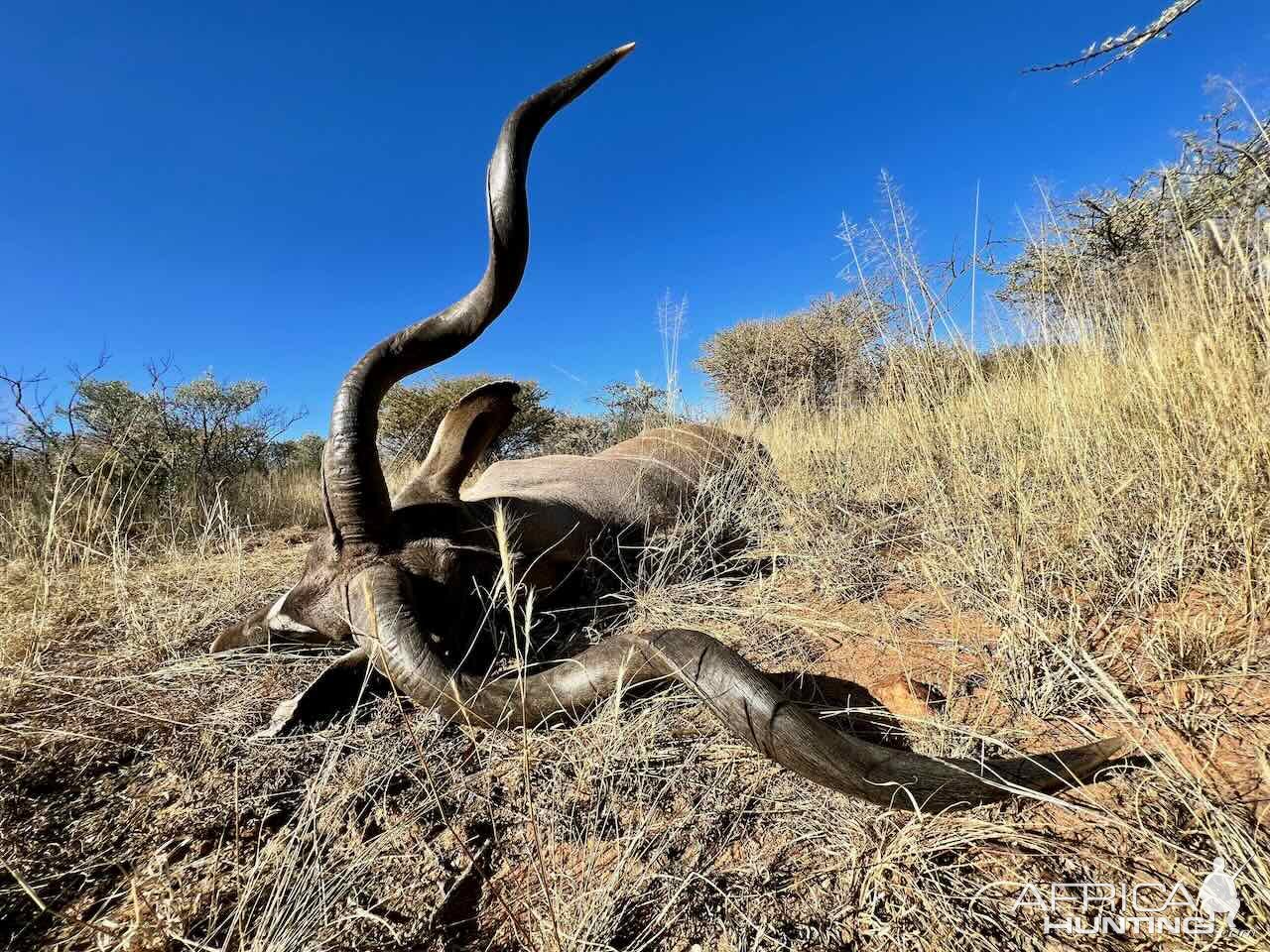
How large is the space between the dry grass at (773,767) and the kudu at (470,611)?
0.35 ft

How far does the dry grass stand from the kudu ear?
80cm

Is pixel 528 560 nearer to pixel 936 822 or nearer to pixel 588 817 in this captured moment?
pixel 588 817

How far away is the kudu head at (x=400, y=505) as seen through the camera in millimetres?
1603

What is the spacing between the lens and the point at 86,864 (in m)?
1.15

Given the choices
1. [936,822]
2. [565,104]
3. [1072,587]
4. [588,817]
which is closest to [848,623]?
[1072,587]

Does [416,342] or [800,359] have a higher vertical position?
[800,359]

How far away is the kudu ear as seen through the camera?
2.11m

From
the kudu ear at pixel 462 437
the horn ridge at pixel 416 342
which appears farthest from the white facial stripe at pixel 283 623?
the kudu ear at pixel 462 437

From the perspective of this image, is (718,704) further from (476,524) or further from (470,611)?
(476,524)

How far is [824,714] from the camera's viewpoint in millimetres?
1372

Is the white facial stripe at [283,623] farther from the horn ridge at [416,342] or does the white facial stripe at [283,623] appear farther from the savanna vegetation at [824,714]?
the horn ridge at [416,342]

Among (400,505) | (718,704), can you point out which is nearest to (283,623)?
(400,505)

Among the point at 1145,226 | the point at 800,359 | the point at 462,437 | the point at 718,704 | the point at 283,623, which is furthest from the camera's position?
the point at 800,359

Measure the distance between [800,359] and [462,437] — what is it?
9114mm
